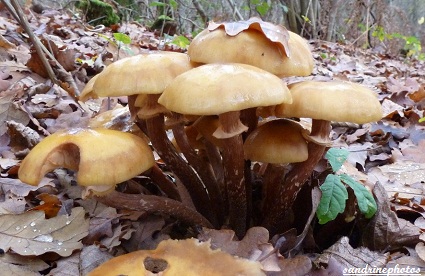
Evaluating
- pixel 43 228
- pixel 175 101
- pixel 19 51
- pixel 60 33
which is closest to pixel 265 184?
pixel 175 101

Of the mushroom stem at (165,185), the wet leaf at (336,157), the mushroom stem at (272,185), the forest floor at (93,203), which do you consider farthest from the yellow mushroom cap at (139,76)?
the wet leaf at (336,157)

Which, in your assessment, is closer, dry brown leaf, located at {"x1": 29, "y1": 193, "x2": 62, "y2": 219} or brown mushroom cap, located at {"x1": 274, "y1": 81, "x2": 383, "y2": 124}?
brown mushroom cap, located at {"x1": 274, "y1": 81, "x2": 383, "y2": 124}

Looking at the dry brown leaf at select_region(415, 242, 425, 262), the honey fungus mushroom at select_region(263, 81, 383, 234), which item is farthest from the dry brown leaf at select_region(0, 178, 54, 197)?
the dry brown leaf at select_region(415, 242, 425, 262)

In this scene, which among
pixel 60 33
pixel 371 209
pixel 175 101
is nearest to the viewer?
pixel 175 101

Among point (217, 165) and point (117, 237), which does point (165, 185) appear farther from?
point (117, 237)

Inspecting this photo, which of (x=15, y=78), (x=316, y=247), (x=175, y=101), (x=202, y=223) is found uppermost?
(x=175, y=101)

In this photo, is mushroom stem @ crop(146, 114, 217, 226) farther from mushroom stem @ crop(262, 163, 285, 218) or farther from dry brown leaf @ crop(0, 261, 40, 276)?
dry brown leaf @ crop(0, 261, 40, 276)

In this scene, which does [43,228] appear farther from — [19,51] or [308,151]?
[19,51]
